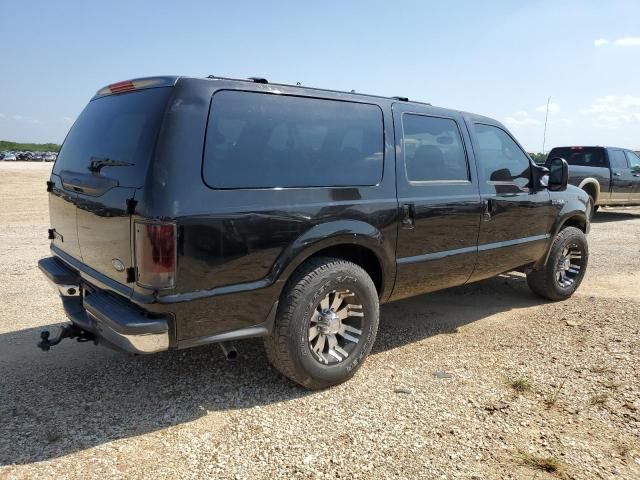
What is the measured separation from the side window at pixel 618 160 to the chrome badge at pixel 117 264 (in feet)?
42.9

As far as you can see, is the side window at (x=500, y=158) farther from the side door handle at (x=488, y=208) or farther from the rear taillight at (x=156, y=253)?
the rear taillight at (x=156, y=253)

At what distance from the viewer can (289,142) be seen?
3.08 metres

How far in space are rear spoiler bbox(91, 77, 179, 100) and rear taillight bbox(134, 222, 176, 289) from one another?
0.84 metres

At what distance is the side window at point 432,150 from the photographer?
12.3ft

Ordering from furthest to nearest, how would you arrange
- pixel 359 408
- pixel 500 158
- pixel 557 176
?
pixel 557 176 → pixel 500 158 → pixel 359 408

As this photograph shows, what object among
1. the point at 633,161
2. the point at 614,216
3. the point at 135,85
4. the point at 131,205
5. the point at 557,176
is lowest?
the point at 614,216

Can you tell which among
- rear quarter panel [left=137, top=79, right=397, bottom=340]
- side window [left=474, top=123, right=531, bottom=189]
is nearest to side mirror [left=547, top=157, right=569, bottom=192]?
side window [left=474, top=123, right=531, bottom=189]

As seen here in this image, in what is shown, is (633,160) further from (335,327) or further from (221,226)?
(221,226)

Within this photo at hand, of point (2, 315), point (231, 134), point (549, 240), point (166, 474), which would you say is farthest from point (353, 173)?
point (2, 315)

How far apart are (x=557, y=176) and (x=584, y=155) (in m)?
9.14

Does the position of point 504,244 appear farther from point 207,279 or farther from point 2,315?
point 2,315

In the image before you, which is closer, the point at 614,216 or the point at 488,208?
the point at 488,208

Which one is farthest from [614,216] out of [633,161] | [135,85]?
[135,85]

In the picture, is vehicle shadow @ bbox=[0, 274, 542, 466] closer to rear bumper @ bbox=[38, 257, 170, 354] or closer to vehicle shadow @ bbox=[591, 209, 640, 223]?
rear bumper @ bbox=[38, 257, 170, 354]
